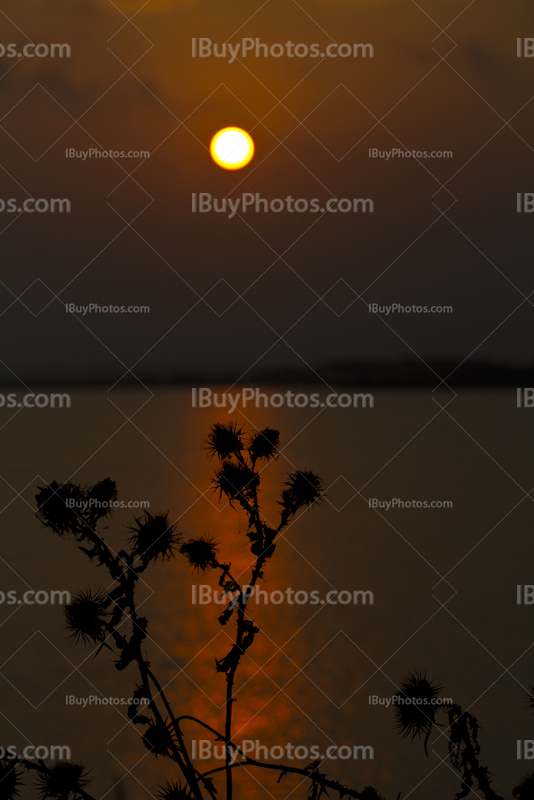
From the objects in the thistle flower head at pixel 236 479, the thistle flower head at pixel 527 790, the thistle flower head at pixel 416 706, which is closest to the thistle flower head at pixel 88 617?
the thistle flower head at pixel 236 479

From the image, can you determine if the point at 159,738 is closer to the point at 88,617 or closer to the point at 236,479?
the point at 88,617

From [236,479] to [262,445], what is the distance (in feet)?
0.22

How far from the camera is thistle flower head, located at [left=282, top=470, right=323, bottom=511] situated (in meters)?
1.01

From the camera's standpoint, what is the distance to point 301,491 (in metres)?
1.02

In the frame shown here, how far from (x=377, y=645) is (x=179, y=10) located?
2.00 metres

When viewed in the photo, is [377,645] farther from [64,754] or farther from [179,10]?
[179,10]

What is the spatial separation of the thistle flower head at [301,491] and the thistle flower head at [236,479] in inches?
2.3

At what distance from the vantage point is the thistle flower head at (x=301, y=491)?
3.33 ft

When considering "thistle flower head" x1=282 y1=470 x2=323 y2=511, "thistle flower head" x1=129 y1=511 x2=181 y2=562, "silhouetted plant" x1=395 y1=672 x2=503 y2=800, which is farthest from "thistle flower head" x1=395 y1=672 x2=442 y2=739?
"thistle flower head" x1=129 y1=511 x2=181 y2=562

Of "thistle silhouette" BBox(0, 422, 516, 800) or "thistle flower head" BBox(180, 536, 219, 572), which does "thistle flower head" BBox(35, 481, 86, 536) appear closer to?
"thistle silhouette" BBox(0, 422, 516, 800)

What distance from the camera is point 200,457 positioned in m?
3.35

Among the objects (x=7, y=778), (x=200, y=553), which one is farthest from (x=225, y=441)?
(x=7, y=778)

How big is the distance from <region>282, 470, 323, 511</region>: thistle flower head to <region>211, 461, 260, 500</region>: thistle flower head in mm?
59

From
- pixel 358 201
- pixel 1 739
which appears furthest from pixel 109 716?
pixel 358 201
